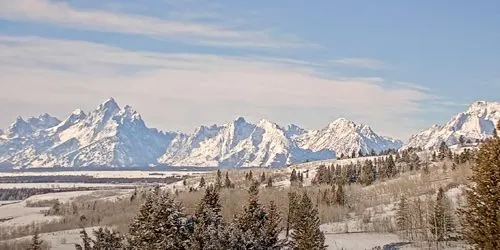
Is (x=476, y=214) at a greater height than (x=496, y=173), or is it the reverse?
(x=496, y=173)

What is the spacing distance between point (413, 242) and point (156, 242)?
10513 cm

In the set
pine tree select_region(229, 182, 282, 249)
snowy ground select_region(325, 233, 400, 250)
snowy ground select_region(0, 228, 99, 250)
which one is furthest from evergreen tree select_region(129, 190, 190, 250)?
snowy ground select_region(0, 228, 99, 250)

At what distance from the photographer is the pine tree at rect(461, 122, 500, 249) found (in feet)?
111

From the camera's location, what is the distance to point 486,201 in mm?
34406

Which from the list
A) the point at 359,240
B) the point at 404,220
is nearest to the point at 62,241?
the point at 359,240

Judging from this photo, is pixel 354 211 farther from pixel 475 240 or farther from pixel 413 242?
pixel 475 240

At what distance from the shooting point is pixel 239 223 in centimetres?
5841

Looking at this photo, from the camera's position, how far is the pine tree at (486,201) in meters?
33.8

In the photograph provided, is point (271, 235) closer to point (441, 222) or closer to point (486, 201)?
point (486, 201)

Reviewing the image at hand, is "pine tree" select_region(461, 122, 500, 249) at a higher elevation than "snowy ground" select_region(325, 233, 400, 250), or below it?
higher

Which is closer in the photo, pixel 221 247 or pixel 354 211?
pixel 221 247

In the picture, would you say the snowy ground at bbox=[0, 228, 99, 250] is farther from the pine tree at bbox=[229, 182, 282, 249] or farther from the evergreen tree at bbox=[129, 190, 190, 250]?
the evergreen tree at bbox=[129, 190, 190, 250]

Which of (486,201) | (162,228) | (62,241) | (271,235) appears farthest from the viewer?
(62,241)

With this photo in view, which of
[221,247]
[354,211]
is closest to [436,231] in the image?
[354,211]
